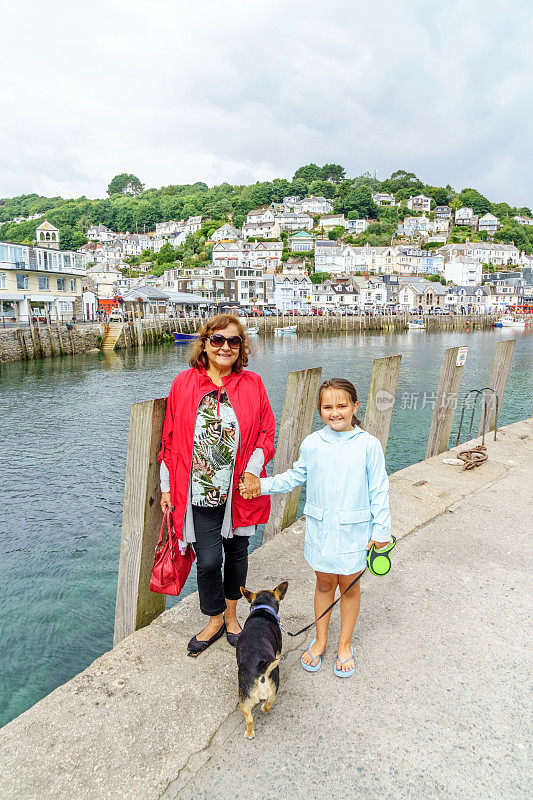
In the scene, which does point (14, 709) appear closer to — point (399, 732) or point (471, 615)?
point (399, 732)

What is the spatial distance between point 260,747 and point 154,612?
4.34 feet

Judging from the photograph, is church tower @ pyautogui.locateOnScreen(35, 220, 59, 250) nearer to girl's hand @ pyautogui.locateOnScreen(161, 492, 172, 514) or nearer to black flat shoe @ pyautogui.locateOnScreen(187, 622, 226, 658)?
girl's hand @ pyautogui.locateOnScreen(161, 492, 172, 514)

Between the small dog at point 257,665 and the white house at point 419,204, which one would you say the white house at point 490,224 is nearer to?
the white house at point 419,204

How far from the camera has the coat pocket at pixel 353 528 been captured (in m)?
2.54

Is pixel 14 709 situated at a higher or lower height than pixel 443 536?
lower

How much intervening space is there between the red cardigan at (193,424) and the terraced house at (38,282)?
42069 millimetres

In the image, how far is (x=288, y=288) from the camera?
8681cm

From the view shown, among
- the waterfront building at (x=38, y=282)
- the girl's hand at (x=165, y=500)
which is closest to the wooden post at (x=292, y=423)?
the girl's hand at (x=165, y=500)

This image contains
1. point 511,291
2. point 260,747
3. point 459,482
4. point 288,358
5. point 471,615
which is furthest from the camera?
point 511,291

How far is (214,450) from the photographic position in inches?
105

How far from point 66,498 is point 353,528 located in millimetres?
8210

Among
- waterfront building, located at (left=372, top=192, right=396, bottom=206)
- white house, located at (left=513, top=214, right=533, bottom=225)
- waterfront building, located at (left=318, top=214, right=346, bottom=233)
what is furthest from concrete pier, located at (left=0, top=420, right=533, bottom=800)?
white house, located at (left=513, top=214, right=533, bottom=225)

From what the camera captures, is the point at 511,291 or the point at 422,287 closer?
the point at 422,287

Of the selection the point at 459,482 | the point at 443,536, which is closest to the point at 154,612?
the point at 443,536
